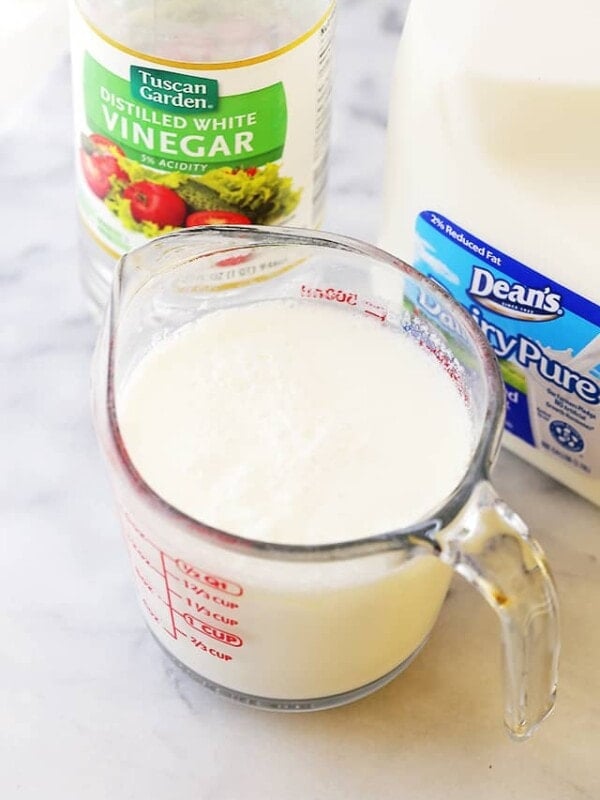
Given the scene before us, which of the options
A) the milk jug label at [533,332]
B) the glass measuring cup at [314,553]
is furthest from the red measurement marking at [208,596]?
the milk jug label at [533,332]

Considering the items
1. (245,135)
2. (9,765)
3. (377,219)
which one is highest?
(245,135)

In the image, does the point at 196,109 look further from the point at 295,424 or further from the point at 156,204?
the point at 295,424

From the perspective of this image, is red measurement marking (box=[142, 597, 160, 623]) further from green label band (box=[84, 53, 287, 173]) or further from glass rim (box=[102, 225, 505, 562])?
green label band (box=[84, 53, 287, 173])

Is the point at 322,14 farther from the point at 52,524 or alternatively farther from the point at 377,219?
the point at 52,524

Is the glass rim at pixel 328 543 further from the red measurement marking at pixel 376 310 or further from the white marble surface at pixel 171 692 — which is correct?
the white marble surface at pixel 171 692

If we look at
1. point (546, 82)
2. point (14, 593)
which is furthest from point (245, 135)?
point (14, 593)

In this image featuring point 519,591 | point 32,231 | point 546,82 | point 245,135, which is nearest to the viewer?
point 519,591

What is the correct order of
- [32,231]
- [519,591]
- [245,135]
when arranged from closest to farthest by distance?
1. [519,591]
2. [245,135]
3. [32,231]
